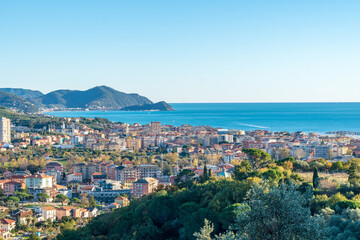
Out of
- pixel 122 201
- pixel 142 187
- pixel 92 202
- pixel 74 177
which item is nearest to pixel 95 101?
pixel 74 177

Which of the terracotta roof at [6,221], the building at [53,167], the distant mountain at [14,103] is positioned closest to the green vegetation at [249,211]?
the terracotta roof at [6,221]

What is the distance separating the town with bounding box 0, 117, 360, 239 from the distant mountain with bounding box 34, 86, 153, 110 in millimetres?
96875

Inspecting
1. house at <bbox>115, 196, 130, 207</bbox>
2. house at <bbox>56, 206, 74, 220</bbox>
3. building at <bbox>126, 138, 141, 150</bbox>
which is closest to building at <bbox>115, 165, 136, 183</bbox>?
house at <bbox>115, 196, 130, 207</bbox>

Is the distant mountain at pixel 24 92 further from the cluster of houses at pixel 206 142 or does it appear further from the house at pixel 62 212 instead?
the house at pixel 62 212

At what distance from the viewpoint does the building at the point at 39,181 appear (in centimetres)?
2655

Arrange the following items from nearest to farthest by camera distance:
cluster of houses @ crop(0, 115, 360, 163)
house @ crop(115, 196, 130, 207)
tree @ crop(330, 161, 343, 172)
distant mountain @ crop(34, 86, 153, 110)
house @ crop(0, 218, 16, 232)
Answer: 1. tree @ crop(330, 161, 343, 172)
2. house @ crop(0, 218, 16, 232)
3. house @ crop(115, 196, 130, 207)
4. cluster of houses @ crop(0, 115, 360, 163)
5. distant mountain @ crop(34, 86, 153, 110)

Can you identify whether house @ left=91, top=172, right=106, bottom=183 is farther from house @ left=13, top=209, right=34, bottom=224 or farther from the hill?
the hill

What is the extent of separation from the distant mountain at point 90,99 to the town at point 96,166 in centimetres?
9688

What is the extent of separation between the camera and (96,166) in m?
32.1

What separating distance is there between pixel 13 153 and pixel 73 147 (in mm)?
7385

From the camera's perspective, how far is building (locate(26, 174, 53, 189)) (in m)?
26.5

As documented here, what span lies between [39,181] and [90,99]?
5188 inches

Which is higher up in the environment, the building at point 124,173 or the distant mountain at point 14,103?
the distant mountain at point 14,103

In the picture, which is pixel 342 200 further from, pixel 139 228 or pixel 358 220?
pixel 139 228
